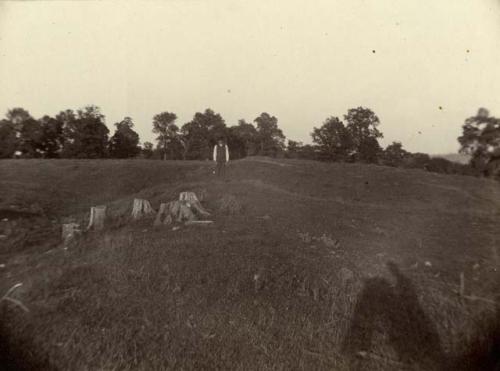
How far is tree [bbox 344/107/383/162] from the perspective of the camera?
2657 inches

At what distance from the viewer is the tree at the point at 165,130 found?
8056 centimetres

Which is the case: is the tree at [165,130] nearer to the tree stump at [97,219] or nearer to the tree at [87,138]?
the tree at [87,138]

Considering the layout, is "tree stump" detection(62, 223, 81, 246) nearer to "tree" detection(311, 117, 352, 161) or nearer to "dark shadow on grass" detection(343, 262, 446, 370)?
"dark shadow on grass" detection(343, 262, 446, 370)

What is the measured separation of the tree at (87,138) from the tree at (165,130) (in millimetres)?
21672

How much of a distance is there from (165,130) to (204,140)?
1061 cm

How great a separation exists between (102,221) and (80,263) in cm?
425

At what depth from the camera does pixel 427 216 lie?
16547 millimetres

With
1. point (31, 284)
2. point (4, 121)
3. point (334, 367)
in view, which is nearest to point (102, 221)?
point (31, 284)

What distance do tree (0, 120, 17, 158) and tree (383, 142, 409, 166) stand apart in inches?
2602

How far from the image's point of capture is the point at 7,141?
190 ft

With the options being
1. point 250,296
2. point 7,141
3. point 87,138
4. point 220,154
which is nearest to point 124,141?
point 87,138

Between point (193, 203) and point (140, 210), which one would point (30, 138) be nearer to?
point (140, 210)

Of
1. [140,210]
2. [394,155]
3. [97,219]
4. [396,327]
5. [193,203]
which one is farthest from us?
[394,155]

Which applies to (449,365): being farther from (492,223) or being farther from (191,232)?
(492,223)
